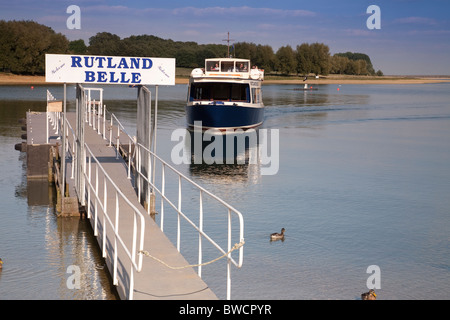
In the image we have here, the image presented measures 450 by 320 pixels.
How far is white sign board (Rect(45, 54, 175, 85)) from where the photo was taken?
13680 mm

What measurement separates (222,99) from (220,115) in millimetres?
2037

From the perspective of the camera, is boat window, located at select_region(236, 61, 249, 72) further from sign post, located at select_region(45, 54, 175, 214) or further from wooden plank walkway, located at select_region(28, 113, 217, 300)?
wooden plank walkway, located at select_region(28, 113, 217, 300)

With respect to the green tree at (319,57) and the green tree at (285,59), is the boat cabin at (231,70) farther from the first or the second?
the green tree at (319,57)

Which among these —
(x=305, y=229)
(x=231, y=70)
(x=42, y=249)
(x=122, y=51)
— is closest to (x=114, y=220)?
(x=42, y=249)

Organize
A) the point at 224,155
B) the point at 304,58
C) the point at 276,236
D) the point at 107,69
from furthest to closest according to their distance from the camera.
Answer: the point at 304,58, the point at 224,155, the point at 276,236, the point at 107,69

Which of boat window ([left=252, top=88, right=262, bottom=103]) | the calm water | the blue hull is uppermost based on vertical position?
boat window ([left=252, top=88, right=262, bottom=103])

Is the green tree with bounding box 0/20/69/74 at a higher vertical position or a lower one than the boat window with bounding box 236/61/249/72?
higher

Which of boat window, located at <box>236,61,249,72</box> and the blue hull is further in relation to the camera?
boat window, located at <box>236,61,249,72</box>

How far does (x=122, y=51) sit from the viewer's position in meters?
156

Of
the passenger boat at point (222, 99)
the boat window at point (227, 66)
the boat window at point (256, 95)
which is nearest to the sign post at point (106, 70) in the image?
the passenger boat at point (222, 99)

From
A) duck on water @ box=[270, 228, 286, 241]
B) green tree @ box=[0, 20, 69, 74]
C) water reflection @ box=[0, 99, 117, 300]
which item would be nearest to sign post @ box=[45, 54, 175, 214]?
water reflection @ box=[0, 99, 117, 300]

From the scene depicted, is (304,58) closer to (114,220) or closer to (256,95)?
(256,95)

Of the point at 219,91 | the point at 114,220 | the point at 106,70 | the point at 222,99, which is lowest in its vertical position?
the point at 114,220

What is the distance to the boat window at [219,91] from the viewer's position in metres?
38.0
